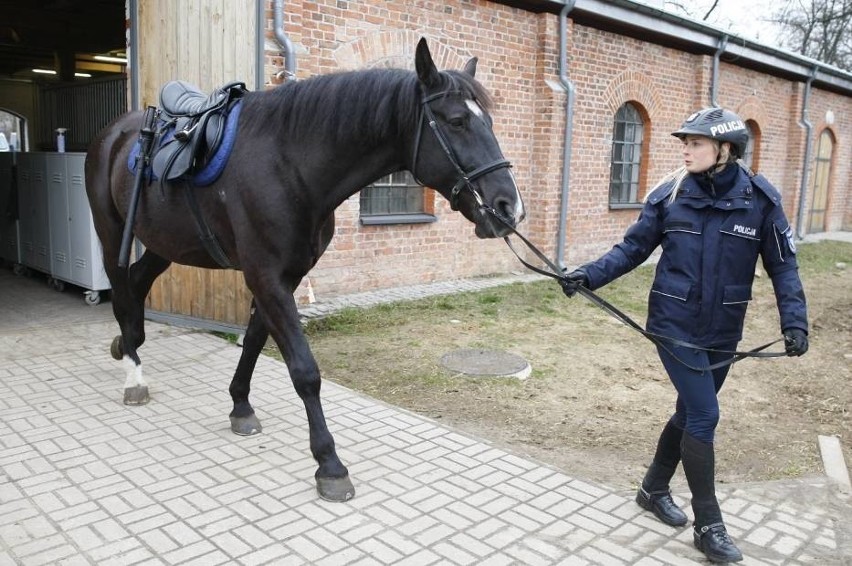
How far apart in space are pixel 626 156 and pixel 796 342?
10.3 metres

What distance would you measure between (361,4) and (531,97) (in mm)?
3304

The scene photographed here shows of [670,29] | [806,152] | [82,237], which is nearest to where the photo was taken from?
[82,237]

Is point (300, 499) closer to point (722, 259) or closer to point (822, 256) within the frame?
point (722, 259)

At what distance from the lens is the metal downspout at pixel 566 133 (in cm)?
1034

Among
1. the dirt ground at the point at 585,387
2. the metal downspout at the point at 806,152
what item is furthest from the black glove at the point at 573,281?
the metal downspout at the point at 806,152

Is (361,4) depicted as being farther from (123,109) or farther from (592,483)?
(592,483)

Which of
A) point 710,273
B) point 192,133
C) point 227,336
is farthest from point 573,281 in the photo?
point 227,336

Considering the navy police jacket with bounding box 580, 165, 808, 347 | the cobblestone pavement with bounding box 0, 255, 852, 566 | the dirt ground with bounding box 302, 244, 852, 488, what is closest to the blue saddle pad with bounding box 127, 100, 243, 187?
the cobblestone pavement with bounding box 0, 255, 852, 566

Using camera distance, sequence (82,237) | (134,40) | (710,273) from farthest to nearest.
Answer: (82,237) < (134,40) < (710,273)

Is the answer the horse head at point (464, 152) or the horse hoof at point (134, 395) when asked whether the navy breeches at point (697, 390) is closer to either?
the horse head at point (464, 152)

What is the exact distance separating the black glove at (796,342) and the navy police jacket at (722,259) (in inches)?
1.3

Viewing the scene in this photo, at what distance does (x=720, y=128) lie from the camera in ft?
9.53

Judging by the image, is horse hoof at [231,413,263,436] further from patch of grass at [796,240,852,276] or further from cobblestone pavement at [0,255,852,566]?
patch of grass at [796,240,852,276]

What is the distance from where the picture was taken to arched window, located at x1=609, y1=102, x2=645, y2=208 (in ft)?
40.3
